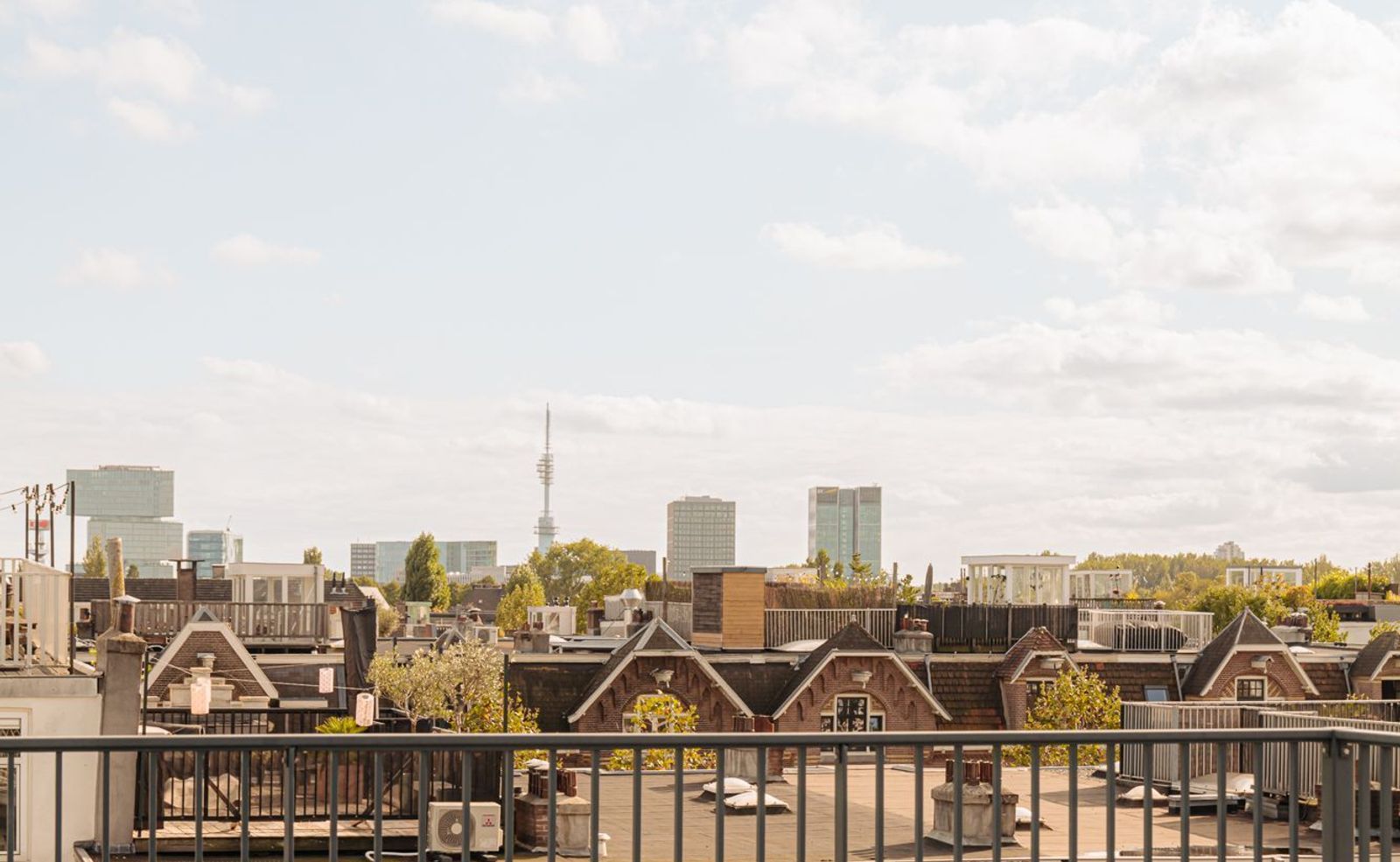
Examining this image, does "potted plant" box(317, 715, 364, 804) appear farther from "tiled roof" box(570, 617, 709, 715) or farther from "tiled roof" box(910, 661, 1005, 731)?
"tiled roof" box(910, 661, 1005, 731)

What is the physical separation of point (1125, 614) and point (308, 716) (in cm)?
3322

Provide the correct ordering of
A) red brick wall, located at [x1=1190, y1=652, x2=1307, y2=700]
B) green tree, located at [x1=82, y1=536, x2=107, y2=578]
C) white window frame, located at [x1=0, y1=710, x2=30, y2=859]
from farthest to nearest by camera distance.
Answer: green tree, located at [x1=82, y1=536, x2=107, y2=578], red brick wall, located at [x1=1190, y1=652, x2=1307, y2=700], white window frame, located at [x1=0, y1=710, x2=30, y2=859]

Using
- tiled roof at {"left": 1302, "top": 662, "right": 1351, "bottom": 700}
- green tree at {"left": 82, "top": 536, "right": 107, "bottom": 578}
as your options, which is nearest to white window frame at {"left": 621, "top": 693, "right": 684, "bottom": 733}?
tiled roof at {"left": 1302, "top": 662, "right": 1351, "bottom": 700}

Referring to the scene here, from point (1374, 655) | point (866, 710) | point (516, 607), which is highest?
point (1374, 655)

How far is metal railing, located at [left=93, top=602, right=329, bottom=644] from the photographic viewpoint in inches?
1978

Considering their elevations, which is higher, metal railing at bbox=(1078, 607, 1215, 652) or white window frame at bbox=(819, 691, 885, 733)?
metal railing at bbox=(1078, 607, 1215, 652)

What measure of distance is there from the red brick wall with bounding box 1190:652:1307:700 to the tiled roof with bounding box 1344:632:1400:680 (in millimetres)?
1822

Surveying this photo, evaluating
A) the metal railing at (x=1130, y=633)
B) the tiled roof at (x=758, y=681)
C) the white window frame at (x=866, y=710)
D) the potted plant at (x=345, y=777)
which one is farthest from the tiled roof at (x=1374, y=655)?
the potted plant at (x=345, y=777)

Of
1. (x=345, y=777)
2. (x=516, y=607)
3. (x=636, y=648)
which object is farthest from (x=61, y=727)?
(x=516, y=607)

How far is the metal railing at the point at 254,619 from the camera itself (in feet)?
165

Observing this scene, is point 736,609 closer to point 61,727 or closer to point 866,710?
point 866,710

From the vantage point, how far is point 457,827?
19625 mm

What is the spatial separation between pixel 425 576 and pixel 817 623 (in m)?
83.4

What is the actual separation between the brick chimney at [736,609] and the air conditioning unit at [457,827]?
31607mm
